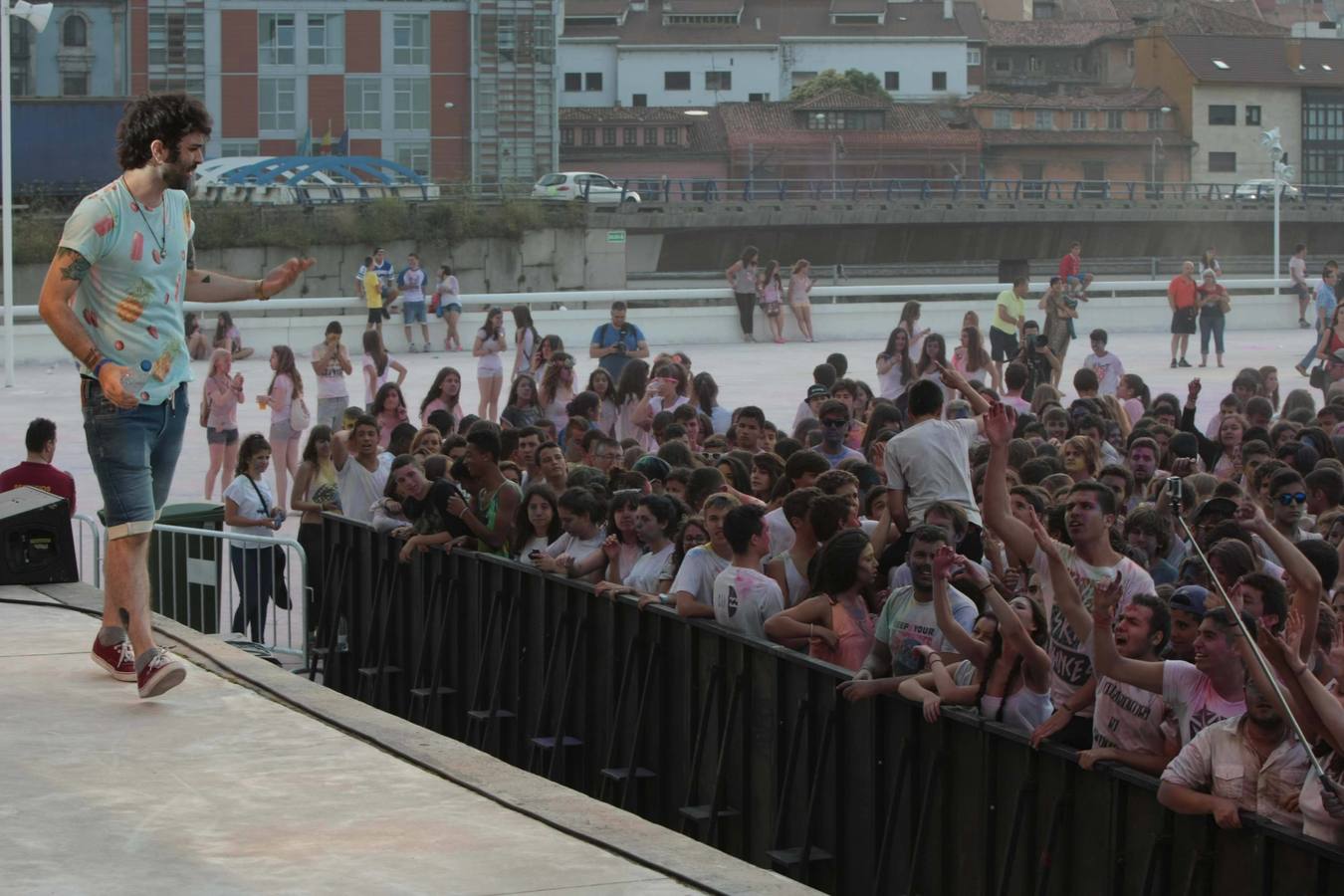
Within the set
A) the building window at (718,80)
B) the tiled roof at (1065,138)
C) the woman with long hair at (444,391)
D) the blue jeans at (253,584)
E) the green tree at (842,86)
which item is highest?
the building window at (718,80)

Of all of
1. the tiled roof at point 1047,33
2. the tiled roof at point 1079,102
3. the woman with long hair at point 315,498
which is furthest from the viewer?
the tiled roof at point 1047,33

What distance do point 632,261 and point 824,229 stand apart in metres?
8.53

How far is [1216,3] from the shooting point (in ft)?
381

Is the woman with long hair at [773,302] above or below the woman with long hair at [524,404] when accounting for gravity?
above

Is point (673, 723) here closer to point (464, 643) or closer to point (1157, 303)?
point (464, 643)

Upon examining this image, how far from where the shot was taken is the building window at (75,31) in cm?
8219

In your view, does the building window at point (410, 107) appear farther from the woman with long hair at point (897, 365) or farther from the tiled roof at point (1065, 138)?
the woman with long hair at point (897, 365)

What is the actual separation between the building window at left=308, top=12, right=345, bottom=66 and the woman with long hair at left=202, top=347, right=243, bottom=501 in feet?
220

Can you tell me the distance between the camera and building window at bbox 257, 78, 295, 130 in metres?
83.8

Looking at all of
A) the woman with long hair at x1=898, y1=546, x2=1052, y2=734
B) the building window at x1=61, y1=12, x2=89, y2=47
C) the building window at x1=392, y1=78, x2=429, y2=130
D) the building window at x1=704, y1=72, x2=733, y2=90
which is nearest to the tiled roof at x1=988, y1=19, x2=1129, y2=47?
the building window at x1=704, y1=72, x2=733, y2=90

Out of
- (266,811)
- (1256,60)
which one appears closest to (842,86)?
(1256,60)

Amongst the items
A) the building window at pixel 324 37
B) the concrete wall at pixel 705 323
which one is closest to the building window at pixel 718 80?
the building window at pixel 324 37

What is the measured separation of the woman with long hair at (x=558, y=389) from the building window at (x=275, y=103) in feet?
224

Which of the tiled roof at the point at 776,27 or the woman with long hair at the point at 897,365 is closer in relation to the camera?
the woman with long hair at the point at 897,365
